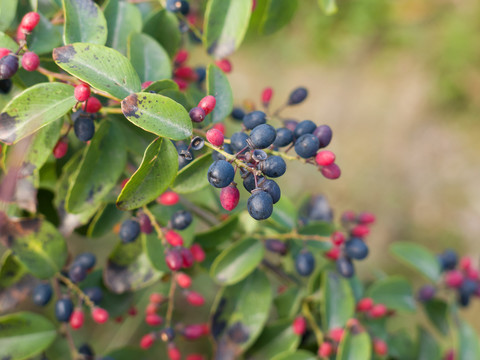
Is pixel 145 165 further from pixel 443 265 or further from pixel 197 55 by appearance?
pixel 197 55

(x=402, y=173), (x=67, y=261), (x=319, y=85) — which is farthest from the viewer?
(x=319, y=85)

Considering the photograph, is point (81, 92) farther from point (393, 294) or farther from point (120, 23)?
point (393, 294)

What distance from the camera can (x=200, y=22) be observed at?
187cm

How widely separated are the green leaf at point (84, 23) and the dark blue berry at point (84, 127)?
0.16 meters

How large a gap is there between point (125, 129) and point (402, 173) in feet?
12.3

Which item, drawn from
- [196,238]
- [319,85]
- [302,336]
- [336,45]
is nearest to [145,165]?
[196,238]

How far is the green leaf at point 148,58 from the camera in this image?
1.00 meters

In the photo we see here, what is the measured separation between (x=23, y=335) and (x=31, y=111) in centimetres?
63

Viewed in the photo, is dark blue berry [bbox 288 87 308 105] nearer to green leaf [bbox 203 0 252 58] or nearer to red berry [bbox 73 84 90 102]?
green leaf [bbox 203 0 252 58]

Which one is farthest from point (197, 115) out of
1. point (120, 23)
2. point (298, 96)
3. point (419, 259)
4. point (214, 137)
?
point (419, 259)

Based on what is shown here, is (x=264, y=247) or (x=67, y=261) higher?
(x=264, y=247)

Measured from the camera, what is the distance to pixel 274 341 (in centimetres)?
132

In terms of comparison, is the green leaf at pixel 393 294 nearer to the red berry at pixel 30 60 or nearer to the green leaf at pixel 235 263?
the green leaf at pixel 235 263

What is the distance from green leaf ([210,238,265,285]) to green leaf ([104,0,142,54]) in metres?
0.57
